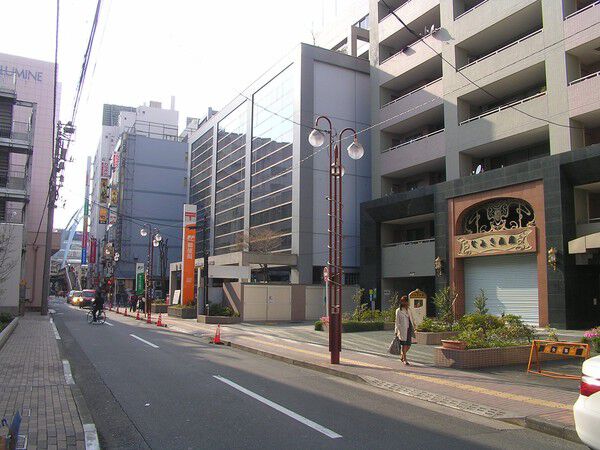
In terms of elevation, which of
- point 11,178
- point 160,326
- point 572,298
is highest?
point 11,178

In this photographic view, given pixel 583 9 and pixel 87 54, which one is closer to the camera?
pixel 87 54

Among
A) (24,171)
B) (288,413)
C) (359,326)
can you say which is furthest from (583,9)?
(24,171)

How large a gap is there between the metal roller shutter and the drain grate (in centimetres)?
1718

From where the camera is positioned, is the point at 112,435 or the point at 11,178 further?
the point at 11,178

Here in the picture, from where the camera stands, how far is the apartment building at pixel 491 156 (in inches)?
937

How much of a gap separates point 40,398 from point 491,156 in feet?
96.9

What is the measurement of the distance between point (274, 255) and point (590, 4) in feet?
80.3

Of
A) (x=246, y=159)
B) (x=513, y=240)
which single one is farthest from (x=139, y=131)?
(x=513, y=240)

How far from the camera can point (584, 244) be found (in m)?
21.6

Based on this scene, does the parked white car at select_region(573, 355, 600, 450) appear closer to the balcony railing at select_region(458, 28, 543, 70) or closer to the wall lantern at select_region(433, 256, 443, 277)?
the wall lantern at select_region(433, 256, 443, 277)

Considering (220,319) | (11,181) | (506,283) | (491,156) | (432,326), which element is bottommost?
(220,319)

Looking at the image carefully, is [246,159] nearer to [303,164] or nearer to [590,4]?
[303,164]

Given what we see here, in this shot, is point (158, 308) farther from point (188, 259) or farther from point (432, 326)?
point (432, 326)

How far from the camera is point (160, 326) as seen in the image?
26.7 m
